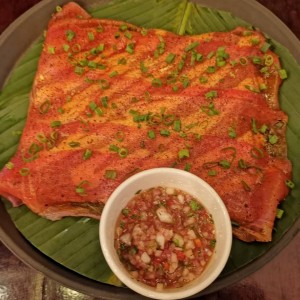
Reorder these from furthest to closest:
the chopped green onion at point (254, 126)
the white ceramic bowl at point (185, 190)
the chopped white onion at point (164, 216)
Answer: the chopped green onion at point (254, 126) < the chopped white onion at point (164, 216) < the white ceramic bowl at point (185, 190)

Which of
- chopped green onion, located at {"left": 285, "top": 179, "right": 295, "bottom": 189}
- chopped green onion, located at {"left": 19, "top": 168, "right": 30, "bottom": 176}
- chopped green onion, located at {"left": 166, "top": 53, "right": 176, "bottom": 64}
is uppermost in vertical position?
chopped green onion, located at {"left": 166, "top": 53, "right": 176, "bottom": 64}

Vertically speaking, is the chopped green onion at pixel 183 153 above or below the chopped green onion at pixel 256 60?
below

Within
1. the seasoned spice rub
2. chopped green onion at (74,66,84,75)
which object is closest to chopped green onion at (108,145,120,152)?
the seasoned spice rub

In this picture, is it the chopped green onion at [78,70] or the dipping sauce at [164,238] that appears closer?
the dipping sauce at [164,238]

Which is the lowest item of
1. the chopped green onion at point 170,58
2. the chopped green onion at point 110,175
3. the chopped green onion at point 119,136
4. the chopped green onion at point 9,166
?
the chopped green onion at point 110,175

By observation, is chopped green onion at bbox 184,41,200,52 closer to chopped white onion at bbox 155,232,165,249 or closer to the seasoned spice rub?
the seasoned spice rub

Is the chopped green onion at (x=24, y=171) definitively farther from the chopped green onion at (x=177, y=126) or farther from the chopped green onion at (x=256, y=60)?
the chopped green onion at (x=256, y=60)

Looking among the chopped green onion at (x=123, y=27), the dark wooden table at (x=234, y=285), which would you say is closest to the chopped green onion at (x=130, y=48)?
the chopped green onion at (x=123, y=27)
